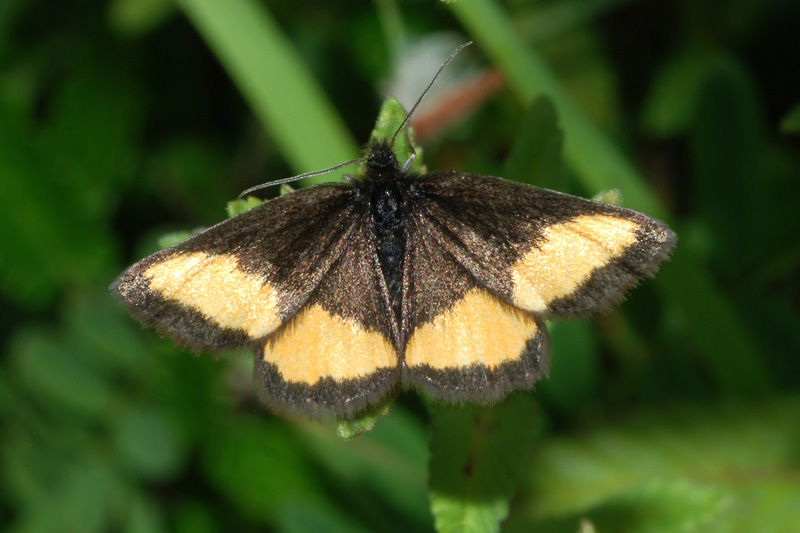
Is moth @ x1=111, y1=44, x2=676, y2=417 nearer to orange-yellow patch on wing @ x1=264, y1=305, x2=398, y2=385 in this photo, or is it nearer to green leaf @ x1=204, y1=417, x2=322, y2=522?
orange-yellow patch on wing @ x1=264, y1=305, x2=398, y2=385

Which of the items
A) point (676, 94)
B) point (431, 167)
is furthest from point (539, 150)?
point (676, 94)

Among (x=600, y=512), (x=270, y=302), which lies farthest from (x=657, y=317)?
(x=270, y=302)

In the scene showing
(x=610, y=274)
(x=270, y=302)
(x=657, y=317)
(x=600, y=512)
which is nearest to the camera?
Answer: (x=610, y=274)

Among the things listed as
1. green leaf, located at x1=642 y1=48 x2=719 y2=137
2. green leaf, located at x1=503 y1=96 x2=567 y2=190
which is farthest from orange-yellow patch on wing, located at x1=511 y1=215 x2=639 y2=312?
green leaf, located at x1=642 y1=48 x2=719 y2=137

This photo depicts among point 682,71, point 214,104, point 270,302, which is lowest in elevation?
point 682,71

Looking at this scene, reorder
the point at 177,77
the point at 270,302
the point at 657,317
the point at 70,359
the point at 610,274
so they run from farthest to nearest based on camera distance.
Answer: the point at 177,77, the point at 70,359, the point at 657,317, the point at 270,302, the point at 610,274

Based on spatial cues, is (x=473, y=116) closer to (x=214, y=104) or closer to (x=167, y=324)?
(x=214, y=104)

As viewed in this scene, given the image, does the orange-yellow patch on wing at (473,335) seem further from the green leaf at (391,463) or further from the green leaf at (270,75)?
the green leaf at (270,75)
